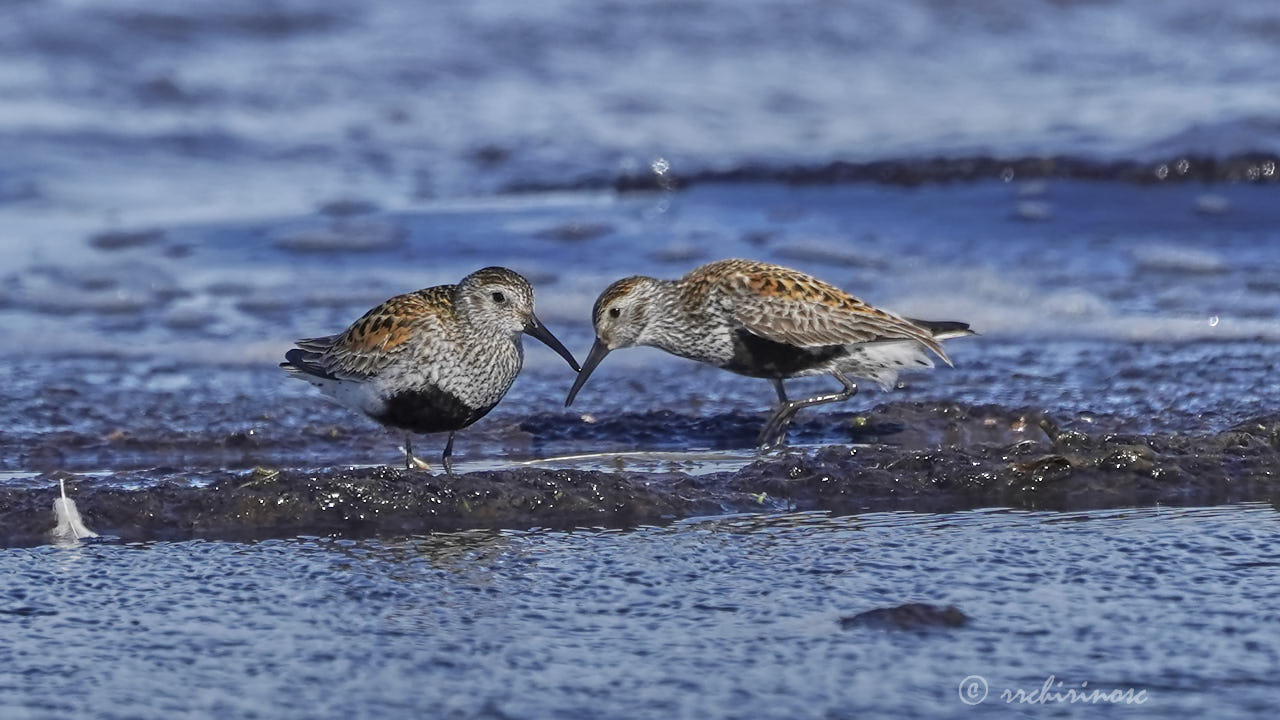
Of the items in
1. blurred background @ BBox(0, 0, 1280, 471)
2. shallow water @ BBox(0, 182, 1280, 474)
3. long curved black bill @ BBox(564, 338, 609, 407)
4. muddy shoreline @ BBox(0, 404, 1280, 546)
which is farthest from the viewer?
blurred background @ BBox(0, 0, 1280, 471)

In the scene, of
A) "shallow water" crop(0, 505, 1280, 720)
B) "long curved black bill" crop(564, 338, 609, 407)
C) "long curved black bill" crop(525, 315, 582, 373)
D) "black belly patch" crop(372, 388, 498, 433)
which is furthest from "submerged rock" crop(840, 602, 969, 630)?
"long curved black bill" crop(564, 338, 609, 407)

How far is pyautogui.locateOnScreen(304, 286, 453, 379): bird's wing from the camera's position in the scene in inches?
254

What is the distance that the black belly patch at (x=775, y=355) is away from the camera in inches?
291

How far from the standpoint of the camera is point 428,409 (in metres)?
6.35

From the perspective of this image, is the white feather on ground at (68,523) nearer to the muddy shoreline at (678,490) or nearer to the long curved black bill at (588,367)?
the muddy shoreline at (678,490)

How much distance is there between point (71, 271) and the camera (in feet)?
33.6

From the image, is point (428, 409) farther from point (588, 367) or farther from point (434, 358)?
point (588, 367)

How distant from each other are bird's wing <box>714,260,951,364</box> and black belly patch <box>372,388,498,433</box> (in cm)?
159

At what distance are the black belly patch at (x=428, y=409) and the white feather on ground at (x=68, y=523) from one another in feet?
4.59

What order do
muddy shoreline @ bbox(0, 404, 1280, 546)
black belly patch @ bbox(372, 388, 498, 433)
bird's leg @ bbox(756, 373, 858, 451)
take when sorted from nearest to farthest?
1. muddy shoreline @ bbox(0, 404, 1280, 546)
2. black belly patch @ bbox(372, 388, 498, 433)
3. bird's leg @ bbox(756, 373, 858, 451)

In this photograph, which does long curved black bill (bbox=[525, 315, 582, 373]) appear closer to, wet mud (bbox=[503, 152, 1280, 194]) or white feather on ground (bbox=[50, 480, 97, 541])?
white feather on ground (bbox=[50, 480, 97, 541])

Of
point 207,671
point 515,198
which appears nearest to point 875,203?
point 515,198

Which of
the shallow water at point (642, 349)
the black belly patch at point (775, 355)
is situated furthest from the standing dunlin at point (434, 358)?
the black belly patch at point (775, 355)

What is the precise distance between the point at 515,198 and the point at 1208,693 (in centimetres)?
909
